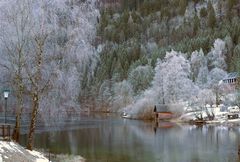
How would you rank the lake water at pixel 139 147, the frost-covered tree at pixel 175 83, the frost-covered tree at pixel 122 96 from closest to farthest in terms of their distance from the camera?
the lake water at pixel 139 147 → the frost-covered tree at pixel 175 83 → the frost-covered tree at pixel 122 96

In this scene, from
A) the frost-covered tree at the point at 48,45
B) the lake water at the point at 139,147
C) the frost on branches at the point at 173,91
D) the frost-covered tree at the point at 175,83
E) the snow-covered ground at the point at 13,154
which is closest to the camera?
the snow-covered ground at the point at 13,154

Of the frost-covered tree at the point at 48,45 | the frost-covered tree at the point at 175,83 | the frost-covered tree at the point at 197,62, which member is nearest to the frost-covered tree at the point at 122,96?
the frost-covered tree at the point at 197,62

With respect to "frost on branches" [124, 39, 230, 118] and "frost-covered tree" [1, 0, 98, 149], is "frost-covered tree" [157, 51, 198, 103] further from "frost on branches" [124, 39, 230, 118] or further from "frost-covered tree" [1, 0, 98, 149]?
"frost-covered tree" [1, 0, 98, 149]

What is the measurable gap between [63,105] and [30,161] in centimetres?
783

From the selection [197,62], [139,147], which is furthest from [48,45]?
[197,62]

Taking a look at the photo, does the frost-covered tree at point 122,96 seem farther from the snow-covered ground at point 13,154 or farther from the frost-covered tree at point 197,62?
the snow-covered ground at point 13,154

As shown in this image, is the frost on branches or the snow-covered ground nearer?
the snow-covered ground

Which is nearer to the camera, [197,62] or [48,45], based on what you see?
[48,45]

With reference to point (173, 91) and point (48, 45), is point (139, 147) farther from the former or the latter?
point (173, 91)

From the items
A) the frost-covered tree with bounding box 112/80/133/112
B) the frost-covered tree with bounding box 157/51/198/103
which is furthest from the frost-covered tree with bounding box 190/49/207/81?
the frost-covered tree with bounding box 157/51/198/103

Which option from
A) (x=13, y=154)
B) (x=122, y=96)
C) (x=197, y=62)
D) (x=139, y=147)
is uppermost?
(x=197, y=62)

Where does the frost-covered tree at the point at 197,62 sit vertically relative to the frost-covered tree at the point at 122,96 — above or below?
above

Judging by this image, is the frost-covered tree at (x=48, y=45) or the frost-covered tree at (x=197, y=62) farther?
the frost-covered tree at (x=197, y=62)

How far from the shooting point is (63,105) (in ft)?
112
